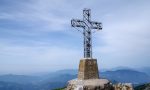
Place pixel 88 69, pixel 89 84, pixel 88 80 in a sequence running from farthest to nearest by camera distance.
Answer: pixel 88 69
pixel 88 80
pixel 89 84

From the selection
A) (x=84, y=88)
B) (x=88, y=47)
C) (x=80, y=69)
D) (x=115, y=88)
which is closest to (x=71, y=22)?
(x=88, y=47)

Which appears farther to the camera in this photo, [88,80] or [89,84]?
[88,80]

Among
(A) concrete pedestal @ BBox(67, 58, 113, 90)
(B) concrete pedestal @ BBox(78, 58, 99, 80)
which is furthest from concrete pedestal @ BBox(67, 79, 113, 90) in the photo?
(B) concrete pedestal @ BBox(78, 58, 99, 80)

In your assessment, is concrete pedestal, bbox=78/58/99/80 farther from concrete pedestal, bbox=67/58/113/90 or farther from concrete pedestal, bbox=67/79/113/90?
concrete pedestal, bbox=67/79/113/90

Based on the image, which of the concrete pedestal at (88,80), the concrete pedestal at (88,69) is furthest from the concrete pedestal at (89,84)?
the concrete pedestal at (88,69)

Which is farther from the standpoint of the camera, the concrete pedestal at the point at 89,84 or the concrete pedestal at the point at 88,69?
the concrete pedestal at the point at 88,69

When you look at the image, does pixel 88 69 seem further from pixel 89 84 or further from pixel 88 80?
pixel 89 84

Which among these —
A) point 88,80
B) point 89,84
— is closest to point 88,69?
point 88,80

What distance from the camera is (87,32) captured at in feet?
48.9

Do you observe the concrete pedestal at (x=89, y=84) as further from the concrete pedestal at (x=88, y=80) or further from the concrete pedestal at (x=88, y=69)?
the concrete pedestal at (x=88, y=69)

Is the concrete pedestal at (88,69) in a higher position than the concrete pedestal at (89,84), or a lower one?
higher

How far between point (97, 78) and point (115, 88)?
73.7 inches

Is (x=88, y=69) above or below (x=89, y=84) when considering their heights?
above

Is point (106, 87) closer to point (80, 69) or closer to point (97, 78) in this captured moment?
point (97, 78)
